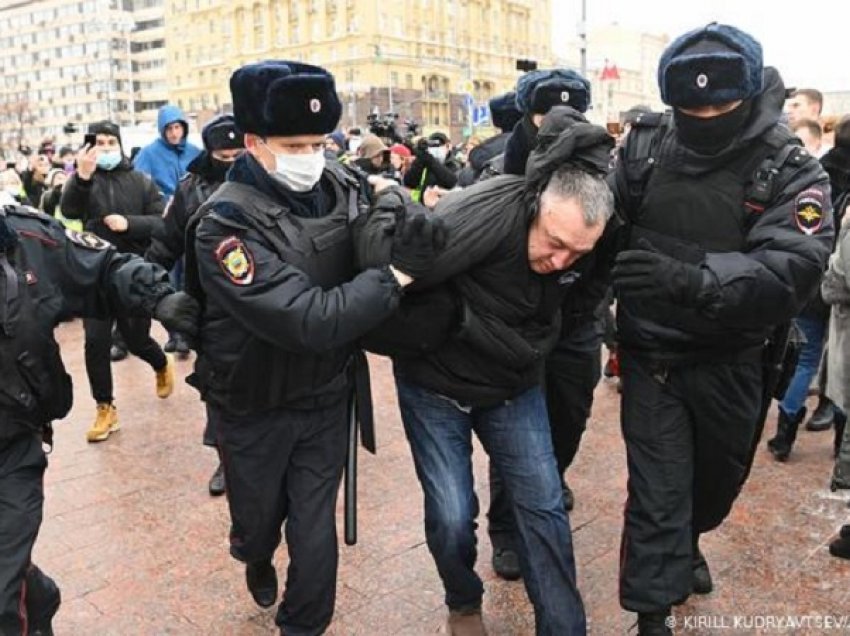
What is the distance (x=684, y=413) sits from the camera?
3047 mm

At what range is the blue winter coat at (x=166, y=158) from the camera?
25.5 feet

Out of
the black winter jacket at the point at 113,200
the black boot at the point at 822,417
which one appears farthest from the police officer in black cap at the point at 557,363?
the black winter jacket at the point at 113,200

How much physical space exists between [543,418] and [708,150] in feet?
3.55

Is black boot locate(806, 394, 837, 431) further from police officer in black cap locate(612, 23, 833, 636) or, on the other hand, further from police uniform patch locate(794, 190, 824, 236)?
police uniform patch locate(794, 190, 824, 236)

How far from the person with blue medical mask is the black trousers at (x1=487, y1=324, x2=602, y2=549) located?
2.55 meters

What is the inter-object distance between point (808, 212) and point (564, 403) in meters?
1.37

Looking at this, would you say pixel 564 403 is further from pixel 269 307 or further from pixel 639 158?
pixel 269 307

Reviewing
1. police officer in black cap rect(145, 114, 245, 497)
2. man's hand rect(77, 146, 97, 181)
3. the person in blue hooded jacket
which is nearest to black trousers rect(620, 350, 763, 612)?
police officer in black cap rect(145, 114, 245, 497)

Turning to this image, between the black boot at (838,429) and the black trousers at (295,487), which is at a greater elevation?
the black trousers at (295,487)

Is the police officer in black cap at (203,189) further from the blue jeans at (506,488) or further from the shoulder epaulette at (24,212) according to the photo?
the blue jeans at (506,488)

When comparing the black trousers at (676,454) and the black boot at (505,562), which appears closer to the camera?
the black trousers at (676,454)

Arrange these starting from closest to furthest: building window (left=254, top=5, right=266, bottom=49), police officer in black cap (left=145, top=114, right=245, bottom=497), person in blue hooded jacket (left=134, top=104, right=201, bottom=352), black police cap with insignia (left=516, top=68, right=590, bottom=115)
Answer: black police cap with insignia (left=516, top=68, right=590, bottom=115) < police officer in black cap (left=145, top=114, right=245, bottom=497) < person in blue hooded jacket (left=134, top=104, right=201, bottom=352) < building window (left=254, top=5, right=266, bottom=49)

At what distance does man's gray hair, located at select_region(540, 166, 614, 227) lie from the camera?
104 inches

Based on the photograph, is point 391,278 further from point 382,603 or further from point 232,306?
point 382,603
